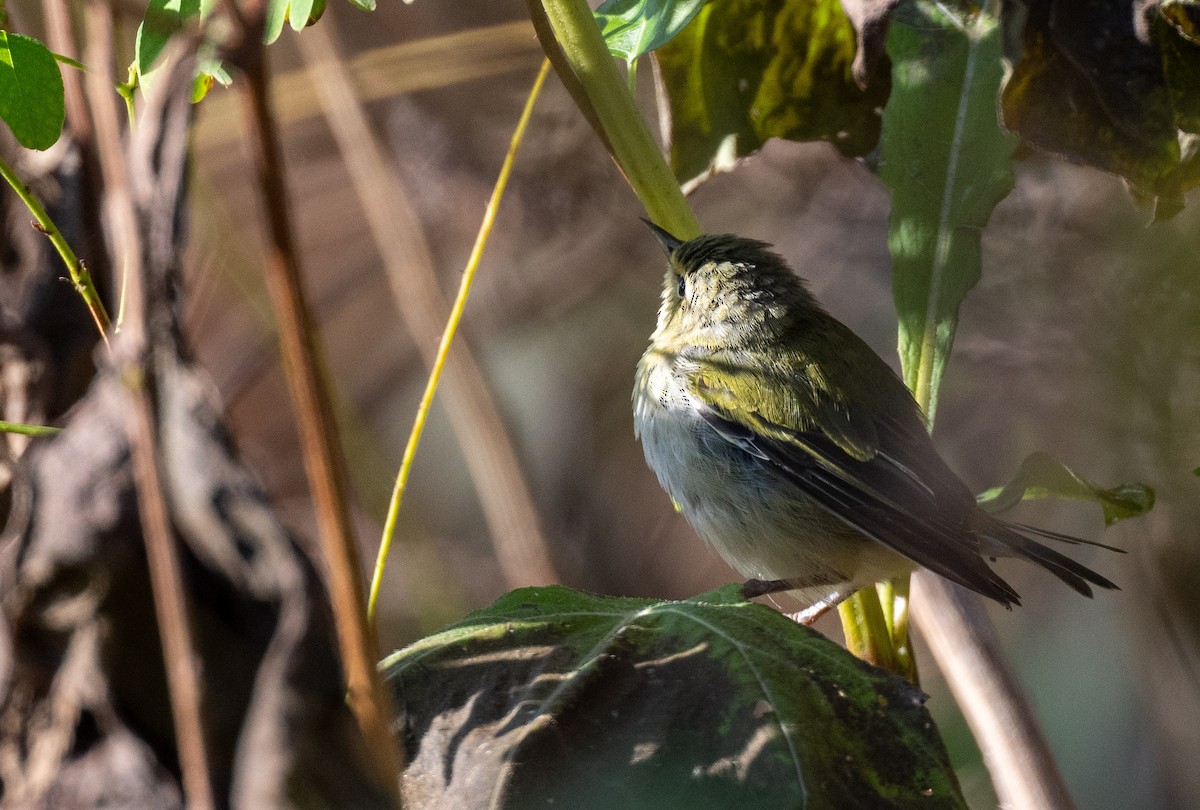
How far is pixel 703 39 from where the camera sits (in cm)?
173

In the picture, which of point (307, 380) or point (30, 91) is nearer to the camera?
point (307, 380)

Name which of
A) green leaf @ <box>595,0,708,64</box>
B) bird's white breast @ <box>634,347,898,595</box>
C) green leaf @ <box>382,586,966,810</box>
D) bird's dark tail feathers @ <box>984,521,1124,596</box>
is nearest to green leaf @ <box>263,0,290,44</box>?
green leaf @ <box>595,0,708,64</box>

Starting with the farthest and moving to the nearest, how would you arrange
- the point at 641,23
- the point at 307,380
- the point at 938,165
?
1. the point at 938,165
2. the point at 641,23
3. the point at 307,380

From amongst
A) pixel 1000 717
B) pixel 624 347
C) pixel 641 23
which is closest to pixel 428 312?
pixel 641 23

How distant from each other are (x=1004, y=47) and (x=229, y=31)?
51.0 inches

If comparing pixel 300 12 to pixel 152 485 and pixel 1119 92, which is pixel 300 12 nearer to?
pixel 152 485

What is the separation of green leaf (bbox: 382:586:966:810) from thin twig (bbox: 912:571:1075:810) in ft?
1.23

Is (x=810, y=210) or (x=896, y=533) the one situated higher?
(x=810, y=210)

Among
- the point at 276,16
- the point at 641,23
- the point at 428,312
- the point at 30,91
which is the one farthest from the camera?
the point at 428,312

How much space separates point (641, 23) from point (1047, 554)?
0.98 metres

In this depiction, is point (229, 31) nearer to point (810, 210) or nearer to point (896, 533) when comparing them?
point (896, 533)

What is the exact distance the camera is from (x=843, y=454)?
1.84 metres

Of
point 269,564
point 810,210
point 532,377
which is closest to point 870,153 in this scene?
point 269,564

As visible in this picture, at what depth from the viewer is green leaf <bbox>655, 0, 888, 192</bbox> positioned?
5.66 ft
